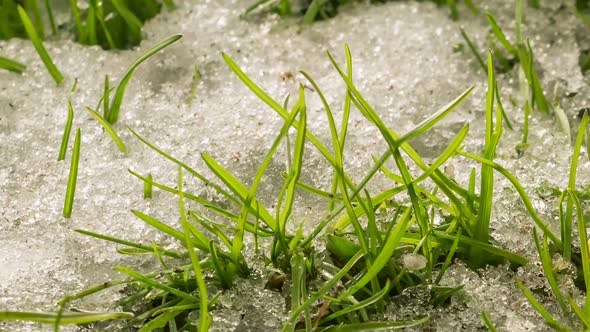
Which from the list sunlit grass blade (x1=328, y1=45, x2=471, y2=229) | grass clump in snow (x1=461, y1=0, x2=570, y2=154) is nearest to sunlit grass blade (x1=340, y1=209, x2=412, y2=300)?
sunlit grass blade (x1=328, y1=45, x2=471, y2=229)

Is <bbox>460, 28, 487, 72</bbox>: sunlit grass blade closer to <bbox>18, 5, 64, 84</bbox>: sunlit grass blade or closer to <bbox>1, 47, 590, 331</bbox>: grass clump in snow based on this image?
<bbox>1, 47, 590, 331</bbox>: grass clump in snow

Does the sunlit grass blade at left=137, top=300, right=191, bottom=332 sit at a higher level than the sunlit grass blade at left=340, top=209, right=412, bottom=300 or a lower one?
lower

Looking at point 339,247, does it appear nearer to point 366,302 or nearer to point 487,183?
point 366,302

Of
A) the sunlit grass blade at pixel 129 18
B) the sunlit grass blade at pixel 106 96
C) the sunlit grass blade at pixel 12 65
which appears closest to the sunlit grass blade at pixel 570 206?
the sunlit grass blade at pixel 106 96

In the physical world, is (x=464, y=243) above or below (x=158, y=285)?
above

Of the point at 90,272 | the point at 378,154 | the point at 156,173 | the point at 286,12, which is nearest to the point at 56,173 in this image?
the point at 156,173

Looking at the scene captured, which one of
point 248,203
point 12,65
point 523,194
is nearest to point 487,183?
point 523,194

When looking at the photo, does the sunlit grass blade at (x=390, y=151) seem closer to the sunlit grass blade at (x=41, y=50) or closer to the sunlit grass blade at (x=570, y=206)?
the sunlit grass blade at (x=570, y=206)
